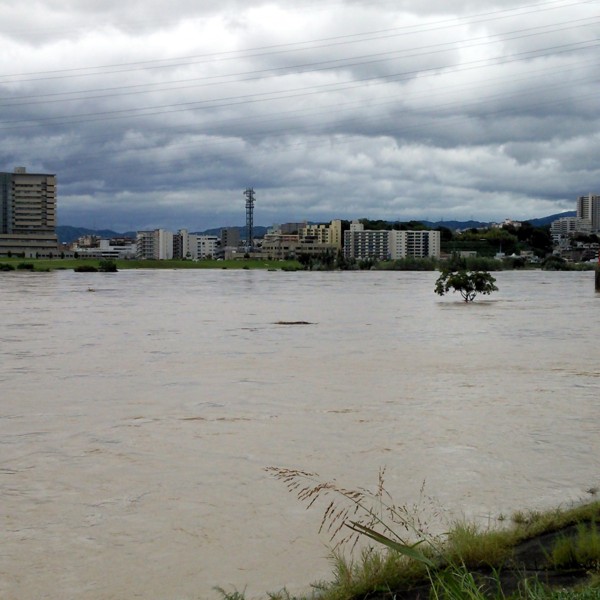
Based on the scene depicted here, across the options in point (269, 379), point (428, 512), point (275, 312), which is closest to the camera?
point (428, 512)

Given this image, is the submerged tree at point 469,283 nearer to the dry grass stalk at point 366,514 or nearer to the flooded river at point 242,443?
the flooded river at point 242,443

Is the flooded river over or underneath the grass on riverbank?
underneath

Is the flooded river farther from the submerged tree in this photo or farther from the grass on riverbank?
the submerged tree

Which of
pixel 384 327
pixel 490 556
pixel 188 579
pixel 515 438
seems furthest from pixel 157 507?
pixel 384 327

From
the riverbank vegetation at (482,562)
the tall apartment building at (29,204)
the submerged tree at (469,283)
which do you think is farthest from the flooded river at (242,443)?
the tall apartment building at (29,204)

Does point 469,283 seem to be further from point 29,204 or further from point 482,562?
point 29,204

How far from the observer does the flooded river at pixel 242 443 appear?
6723 millimetres

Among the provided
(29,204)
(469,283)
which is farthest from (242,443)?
(29,204)

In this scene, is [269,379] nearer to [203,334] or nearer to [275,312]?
[203,334]

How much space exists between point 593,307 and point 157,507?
3739 centimetres

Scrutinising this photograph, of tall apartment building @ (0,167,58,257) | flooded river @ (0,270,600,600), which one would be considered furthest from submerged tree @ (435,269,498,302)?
tall apartment building @ (0,167,58,257)

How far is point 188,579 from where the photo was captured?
627 cm

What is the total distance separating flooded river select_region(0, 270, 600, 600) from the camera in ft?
22.1

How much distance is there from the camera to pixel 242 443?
1072 cm
